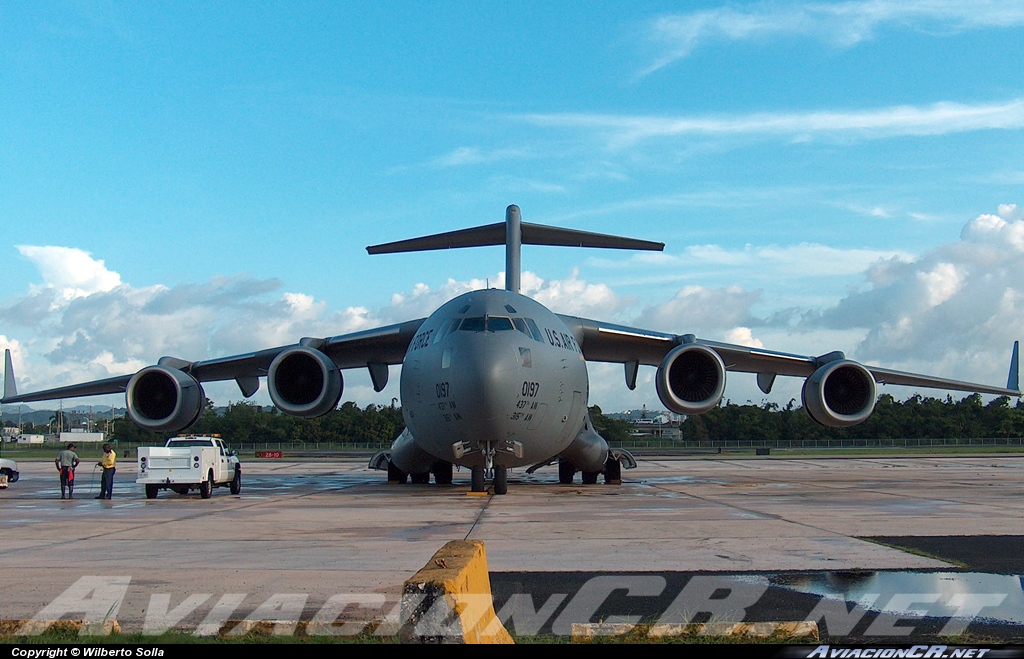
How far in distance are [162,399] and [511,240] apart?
27.8 feet

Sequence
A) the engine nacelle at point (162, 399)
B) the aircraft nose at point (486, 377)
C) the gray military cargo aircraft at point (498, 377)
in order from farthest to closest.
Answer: the engine nacelle at point (162, 399) < the gray military cargo aircraft at point (498, 377) < the aircraft nose at point (486, 377)

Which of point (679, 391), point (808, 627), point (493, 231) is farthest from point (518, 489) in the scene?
point (808, 627)

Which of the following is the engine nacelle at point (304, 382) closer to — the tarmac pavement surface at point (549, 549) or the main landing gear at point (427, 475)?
the tarmac pavement surface at point (549, 549)

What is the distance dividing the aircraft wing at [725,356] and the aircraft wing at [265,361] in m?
3.96

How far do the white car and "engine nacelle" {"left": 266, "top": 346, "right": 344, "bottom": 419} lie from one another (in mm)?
8240

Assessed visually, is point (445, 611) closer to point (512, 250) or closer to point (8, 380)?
point (512, 250)

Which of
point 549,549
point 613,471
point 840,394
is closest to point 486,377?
point 549,549

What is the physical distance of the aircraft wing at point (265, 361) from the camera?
2062cm

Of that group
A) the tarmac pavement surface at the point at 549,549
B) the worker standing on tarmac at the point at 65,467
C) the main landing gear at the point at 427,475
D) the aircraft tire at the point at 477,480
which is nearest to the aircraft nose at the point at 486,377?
the tarmac pavement surface at the point at 549,549

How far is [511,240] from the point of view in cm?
2202

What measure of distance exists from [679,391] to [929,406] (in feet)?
205

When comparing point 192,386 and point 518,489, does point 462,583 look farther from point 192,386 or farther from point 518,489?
point 192,386
